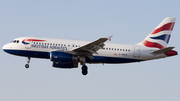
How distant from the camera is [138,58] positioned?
148 feet

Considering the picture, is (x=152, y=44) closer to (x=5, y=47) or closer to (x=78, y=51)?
(x=78, y=51)

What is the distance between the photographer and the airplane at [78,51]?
42.1 m

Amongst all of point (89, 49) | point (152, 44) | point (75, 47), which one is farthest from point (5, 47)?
point (152, 44)

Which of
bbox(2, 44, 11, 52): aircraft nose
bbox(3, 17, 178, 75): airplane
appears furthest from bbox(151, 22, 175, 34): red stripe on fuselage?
bbox(2, 44, 11, 52): aircraft nose

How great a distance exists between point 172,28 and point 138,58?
781cm

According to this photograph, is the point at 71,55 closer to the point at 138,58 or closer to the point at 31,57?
the point at 31,57

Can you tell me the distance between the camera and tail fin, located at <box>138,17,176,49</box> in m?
46.8

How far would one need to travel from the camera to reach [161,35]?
157 feet

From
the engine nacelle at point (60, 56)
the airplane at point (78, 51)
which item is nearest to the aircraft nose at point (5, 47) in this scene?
the airplane at point (78, 51)

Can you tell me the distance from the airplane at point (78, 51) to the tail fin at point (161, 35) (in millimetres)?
521

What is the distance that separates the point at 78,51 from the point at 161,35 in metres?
13.2

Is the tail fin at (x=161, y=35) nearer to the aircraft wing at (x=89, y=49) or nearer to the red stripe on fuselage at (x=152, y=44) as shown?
the red stripe on fuselage at (x=152, y=44)

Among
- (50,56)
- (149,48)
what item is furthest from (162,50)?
(50,56)

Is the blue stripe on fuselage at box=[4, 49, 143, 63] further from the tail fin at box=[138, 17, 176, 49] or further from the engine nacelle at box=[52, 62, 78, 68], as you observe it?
the tail fin at box=[138, 17, 176, 49]
